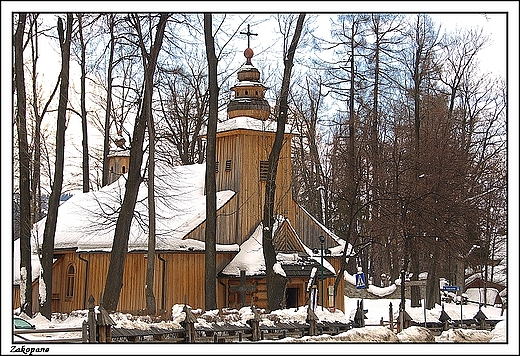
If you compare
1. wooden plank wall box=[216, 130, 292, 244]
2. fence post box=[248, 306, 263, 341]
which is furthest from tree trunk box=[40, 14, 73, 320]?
fence post box=[248, 306, 263, 341]

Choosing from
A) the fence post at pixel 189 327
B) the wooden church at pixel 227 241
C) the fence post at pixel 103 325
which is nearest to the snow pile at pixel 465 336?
the fence post at pixel 189 327

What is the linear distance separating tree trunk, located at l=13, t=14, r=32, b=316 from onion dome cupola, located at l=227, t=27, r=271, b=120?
9.39 meters

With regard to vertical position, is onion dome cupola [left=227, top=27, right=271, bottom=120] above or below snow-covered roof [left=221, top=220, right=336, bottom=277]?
above

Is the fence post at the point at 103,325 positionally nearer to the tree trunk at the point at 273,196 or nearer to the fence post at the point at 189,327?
the fence post at the point at 189,327

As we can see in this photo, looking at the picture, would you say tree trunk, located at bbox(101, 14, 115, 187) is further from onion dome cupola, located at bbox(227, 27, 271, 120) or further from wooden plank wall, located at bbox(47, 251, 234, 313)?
wooden plank wall, located at bbox(47, 251, 234, 313)

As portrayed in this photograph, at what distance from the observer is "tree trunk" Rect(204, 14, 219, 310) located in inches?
1011

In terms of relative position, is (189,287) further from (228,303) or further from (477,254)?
(477,254)

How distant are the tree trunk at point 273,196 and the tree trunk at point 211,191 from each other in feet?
5.51

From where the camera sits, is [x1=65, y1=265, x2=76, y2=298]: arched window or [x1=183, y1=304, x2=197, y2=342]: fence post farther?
[x1=65, y1=265, x2=76, y2=298]: arched window

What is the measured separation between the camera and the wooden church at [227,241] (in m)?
29.0

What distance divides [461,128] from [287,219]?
10.0 m

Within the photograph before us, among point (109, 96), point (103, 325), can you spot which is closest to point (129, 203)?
point (103, 325)

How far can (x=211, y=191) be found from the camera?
25734 millimetres

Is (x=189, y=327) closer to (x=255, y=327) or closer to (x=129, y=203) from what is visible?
(x=255, y=327)
